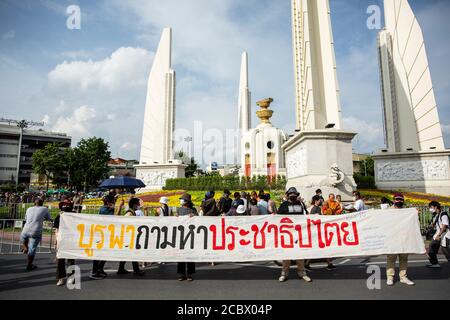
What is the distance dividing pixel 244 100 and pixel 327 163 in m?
46.0

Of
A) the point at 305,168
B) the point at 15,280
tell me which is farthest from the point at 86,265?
the point at 305,168

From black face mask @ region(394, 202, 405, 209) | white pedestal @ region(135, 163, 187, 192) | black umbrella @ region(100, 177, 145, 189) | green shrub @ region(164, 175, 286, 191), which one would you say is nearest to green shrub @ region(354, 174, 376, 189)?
green shrub @ region(164, 175, 286, 191)

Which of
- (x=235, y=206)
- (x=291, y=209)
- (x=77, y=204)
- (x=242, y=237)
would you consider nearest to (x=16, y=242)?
(x=77, y=204)

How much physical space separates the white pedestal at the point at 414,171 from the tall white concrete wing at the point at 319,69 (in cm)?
1010

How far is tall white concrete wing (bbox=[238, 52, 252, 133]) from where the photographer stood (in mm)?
57156

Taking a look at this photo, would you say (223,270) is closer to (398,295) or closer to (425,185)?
(398,295)

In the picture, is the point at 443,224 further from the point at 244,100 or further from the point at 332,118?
the point at 244,100

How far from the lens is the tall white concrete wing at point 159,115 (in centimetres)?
3017

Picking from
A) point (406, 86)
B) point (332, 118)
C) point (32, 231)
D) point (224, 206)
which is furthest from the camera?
point (406, 86)

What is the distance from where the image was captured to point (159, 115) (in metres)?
30.7

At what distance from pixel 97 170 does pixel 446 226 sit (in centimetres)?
5249

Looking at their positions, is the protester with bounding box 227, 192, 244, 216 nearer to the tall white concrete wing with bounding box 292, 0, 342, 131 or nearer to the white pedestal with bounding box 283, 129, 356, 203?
the white pedestal with bounding box 283, 129, 356, 203

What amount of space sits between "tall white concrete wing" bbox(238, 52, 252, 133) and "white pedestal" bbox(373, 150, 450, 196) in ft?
119
